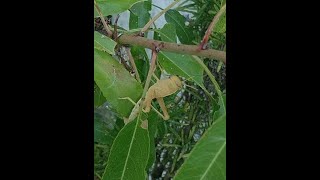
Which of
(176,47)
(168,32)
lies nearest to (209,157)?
(176,47)

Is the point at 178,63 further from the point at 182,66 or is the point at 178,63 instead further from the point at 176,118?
the point at 176,118

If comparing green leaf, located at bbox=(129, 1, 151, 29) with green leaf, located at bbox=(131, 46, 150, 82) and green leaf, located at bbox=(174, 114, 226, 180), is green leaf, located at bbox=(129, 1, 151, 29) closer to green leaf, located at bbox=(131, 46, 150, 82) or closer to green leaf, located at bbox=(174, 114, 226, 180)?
green leaf, located at bbox=(131, 46, 150, 82)

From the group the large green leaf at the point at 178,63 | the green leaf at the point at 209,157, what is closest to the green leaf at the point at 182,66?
the large green leaf at the point at 178,63

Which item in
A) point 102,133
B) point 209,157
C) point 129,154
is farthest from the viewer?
point 102,133

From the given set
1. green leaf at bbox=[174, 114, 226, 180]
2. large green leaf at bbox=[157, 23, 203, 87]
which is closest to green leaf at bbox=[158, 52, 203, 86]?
large green leaf at bbox=[157, 23, 203, 87]
